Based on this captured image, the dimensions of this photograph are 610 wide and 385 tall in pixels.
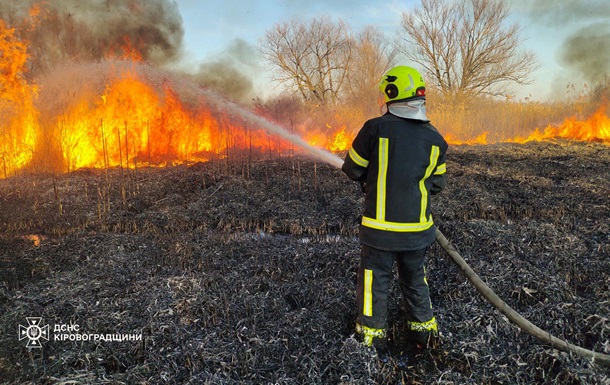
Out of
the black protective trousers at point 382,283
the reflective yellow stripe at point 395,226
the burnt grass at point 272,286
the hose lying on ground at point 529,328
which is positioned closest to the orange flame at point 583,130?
the burnt grass at point 272,286

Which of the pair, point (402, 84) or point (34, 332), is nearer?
point (402, 84)

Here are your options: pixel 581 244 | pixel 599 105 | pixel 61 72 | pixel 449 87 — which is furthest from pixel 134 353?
pixel 449 87

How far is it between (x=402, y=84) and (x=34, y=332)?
387cm

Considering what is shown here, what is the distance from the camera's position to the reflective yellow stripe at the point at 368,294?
3.00 meters

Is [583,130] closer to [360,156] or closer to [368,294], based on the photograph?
[360,156]

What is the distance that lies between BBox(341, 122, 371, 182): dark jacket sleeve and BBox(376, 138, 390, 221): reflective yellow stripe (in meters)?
0.12

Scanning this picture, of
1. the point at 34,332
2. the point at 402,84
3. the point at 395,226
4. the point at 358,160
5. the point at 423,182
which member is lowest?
the point at 34,332

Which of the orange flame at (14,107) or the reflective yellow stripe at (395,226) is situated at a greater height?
the orange flame at (14,107)

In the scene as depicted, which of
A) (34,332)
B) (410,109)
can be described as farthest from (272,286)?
(410,109)

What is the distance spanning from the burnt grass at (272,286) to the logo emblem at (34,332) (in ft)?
0.20

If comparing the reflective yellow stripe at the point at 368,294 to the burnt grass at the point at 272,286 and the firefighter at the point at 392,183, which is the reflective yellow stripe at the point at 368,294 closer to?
the firefighter at the point at 392,183

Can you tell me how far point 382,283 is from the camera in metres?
3.03

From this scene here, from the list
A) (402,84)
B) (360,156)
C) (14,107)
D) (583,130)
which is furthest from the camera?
(583,130)

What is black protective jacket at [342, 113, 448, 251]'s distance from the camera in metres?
2.91
